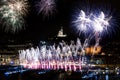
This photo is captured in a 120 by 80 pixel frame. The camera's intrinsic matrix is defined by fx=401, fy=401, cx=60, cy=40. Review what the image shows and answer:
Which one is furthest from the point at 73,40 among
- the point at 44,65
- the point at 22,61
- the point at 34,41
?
the point at 44,65

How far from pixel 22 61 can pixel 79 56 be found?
544 inches

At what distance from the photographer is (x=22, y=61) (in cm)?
7956

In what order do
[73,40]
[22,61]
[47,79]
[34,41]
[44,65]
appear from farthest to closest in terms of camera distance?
[34,41] < [73,40] < [22,61] < [44,65] < [47,79]

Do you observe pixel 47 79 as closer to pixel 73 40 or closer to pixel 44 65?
pixel 44 65

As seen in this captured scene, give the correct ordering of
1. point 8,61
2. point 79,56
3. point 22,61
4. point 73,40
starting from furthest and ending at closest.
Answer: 1. point 73,40
2. point 8,61
3. point 79,56
4. point 22,61

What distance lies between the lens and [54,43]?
11950cm

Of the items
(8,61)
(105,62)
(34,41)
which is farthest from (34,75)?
(34,41)

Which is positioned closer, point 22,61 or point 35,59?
point 35,59

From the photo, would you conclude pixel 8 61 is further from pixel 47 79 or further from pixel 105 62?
pixel 47 79

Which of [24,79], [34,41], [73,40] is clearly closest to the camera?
[24,79]

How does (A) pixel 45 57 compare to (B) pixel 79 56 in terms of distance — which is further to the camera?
(B) pixel 79 56

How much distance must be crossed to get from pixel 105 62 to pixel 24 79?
1746 inches

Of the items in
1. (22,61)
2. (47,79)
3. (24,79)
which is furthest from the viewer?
(22,61)

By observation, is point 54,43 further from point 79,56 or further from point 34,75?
point 34,75
